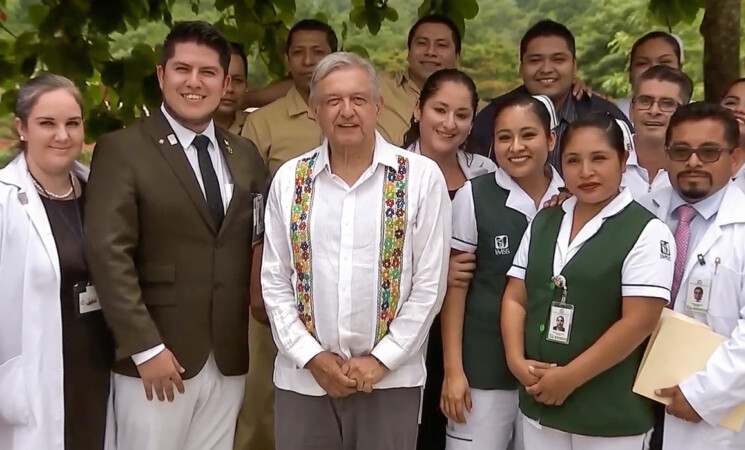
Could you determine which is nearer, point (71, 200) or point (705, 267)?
point (705, 267)

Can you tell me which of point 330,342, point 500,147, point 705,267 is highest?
point 500,147

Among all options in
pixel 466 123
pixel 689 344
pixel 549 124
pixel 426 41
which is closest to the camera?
pixel 689 344

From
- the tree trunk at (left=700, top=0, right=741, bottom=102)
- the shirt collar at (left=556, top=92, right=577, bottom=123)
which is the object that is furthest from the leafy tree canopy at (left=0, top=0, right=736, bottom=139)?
the shirt collar at (left=556, top=92, right=577, bottom=123)

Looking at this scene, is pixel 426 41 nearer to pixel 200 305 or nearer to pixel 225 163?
pixel 225 163

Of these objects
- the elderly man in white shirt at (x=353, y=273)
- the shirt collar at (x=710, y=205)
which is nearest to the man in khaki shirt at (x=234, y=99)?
the elderly man in white shirt at (x=353, y=273)

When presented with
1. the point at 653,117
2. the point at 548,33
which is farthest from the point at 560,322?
the point at 548,33

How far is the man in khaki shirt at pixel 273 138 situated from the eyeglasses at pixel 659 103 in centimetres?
131

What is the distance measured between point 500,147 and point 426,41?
1.33 meters

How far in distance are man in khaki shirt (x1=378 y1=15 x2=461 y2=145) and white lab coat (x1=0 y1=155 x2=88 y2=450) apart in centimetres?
171

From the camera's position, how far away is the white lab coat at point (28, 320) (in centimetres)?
238

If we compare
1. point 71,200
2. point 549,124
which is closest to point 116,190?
point 71,200

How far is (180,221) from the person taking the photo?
99.3 inches

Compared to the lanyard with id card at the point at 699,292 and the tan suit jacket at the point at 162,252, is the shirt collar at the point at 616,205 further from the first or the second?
the tan suit jacket at the point at 162,252

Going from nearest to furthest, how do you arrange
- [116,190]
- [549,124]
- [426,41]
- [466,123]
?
[116,190], [549,124], [466,123], [426,41]
